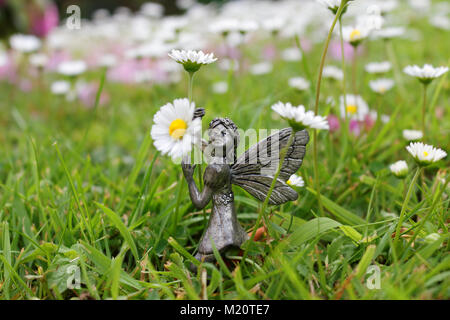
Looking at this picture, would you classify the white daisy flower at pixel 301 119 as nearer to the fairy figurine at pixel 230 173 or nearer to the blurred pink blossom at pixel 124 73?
the fairy figurine at pixel 230 173

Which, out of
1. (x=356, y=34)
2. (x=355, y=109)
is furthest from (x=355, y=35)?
(x=355, y=109)

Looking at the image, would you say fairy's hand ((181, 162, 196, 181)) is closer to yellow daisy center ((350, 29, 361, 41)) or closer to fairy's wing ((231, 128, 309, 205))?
fairy's wing ((231, 128, 309, 205))

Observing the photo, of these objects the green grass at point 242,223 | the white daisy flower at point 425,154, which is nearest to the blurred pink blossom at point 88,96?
the green grass at point 242,223

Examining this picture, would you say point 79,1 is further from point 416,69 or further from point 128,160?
point 416,69

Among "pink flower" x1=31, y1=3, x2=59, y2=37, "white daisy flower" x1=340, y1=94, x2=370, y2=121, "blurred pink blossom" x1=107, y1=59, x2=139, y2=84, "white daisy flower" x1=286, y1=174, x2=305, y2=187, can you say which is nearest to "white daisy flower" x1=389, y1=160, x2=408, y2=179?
"white daisy flower" x1=286, y1=174, x2=305, y2=187

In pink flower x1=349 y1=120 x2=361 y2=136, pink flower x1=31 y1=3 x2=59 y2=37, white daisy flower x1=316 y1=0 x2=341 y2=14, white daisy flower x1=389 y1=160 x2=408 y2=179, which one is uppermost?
pink flower x1=31 y1=3 x2=59 y2=37
